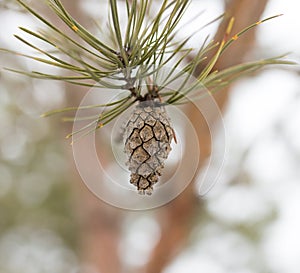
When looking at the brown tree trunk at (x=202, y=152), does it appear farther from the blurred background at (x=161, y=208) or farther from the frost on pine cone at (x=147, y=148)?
the frost on pine cone at (x=147, y=148)

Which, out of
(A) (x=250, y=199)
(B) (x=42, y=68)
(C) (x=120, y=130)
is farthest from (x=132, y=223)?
(C) (x=120, y=130)

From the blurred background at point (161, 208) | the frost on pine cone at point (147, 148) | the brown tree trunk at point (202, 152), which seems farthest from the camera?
the blurred background at point (161, 208)

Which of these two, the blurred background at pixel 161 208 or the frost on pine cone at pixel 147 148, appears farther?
the blurred background at pixel 161 208

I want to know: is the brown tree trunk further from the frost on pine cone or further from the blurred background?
the frost on pine cone

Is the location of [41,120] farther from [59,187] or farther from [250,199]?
[250,199]

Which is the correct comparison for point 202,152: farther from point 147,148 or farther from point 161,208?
point 147,148

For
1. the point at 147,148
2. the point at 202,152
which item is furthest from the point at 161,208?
the point at 147,148

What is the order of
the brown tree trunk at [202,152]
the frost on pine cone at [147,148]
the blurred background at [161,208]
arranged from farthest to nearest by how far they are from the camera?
the blurred background at [161,208] → the brown tree trunk at [202,152] → the frost on pine cone at [147,148]

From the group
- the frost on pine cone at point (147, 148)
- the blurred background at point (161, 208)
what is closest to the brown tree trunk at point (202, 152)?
the blurred background at point (161, 208)
